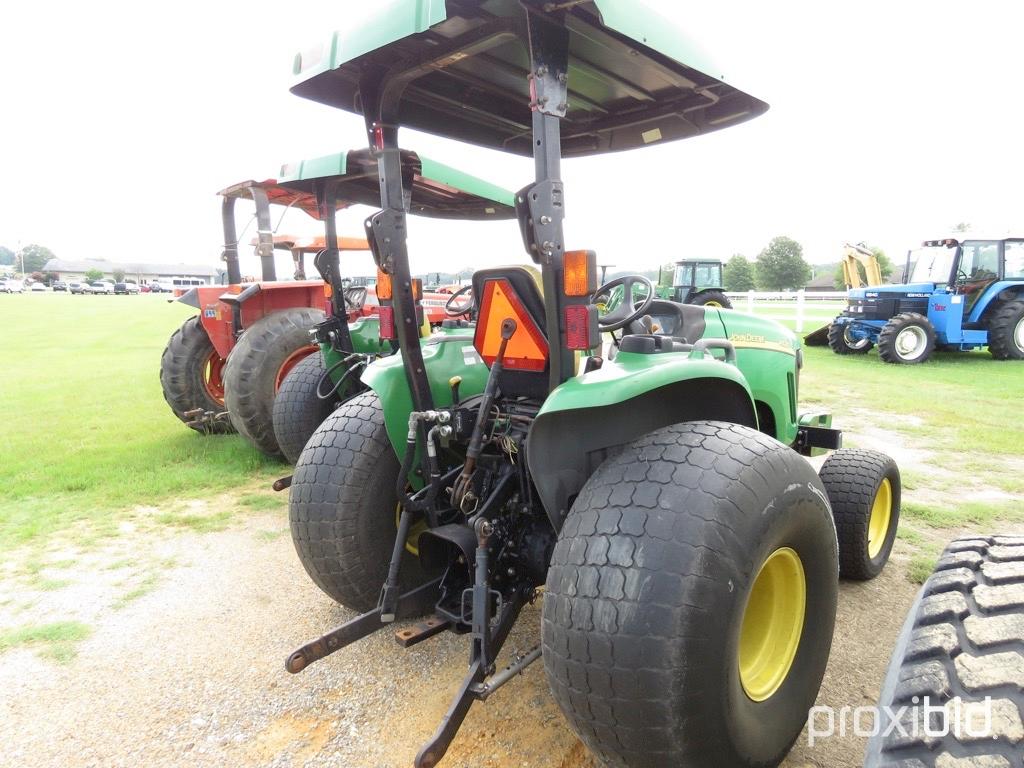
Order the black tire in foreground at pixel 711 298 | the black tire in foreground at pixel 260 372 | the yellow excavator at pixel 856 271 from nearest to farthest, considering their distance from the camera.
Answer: the black tire in foreground at pixel 260 372 → the yellow excavator at pixel 856 271 → the black tire in foreground at pixel 711 298

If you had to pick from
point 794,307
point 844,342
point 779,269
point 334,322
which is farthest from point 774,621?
point 779,269

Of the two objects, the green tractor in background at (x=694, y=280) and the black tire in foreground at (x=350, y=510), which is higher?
the green tractor in background at (x=694, y=280)

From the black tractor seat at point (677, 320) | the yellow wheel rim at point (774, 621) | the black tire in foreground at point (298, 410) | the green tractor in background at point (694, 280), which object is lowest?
the yellow wheel rim at point (774, 621)

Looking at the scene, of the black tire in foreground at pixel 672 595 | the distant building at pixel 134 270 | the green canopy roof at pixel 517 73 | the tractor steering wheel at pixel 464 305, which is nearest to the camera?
the black tire in foreground at pixel 672 595

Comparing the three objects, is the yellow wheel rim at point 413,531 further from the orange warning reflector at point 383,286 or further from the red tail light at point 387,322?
the orange warning reflector at point 383,286

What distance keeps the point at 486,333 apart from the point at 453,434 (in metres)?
0.41

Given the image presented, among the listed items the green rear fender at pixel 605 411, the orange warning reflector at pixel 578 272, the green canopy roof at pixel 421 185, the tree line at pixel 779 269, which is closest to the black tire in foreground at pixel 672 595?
the green rear fender at pixel 605 411

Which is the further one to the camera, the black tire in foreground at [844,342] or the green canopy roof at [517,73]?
the black tire in foreground at [844,342]

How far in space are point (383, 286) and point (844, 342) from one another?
517 inches

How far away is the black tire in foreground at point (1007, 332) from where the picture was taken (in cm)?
1173

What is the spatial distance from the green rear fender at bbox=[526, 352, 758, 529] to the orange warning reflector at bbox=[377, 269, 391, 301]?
3.30 ft

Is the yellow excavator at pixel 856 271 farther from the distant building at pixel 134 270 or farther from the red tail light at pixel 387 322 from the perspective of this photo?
the distant building at pixel 134 270

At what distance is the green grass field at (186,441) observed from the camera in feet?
15.2

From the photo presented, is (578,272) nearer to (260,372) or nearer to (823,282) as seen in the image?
(260,372)
